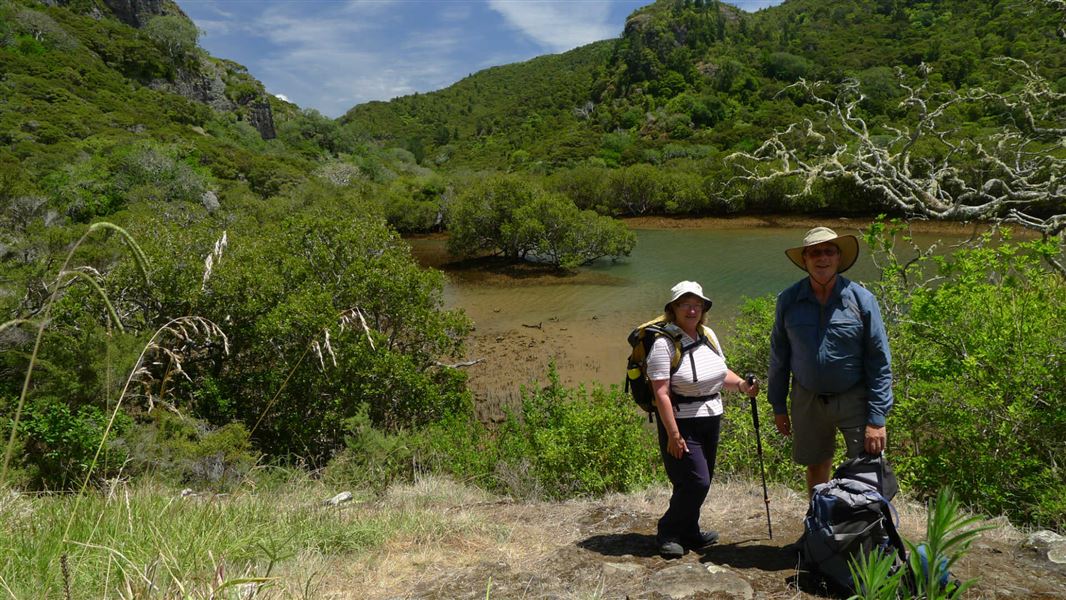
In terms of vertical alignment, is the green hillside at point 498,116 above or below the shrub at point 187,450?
above

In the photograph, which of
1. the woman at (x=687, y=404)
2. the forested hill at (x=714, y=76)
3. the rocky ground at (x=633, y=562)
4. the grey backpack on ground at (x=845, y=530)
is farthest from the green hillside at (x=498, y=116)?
the grey backpack on ground at (x=845, y=530)

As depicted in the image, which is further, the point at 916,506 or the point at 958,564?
the point at 916,506

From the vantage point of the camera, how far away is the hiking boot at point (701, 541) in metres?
3.53

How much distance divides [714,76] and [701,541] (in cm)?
10651

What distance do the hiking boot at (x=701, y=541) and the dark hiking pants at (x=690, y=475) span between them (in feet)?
0.06

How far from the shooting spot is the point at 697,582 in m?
2.98

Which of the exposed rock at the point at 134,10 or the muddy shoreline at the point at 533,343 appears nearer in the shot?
the muddy shoreline at the point at 533,343

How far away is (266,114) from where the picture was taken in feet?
261

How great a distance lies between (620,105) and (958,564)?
110 metres

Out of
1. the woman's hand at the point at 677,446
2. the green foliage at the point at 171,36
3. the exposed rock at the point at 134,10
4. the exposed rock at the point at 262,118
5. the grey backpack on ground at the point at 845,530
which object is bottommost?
the grey backpack on ground at the point at 845,530

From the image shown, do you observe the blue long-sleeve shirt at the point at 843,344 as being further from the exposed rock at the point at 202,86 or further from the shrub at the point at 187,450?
the exposed rock at the point at 202,86

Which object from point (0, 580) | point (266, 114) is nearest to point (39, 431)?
point (0, 580)

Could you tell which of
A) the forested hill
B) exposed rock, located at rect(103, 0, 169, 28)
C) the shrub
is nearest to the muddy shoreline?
the shrub

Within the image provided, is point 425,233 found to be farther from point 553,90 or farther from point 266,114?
point 553,90
